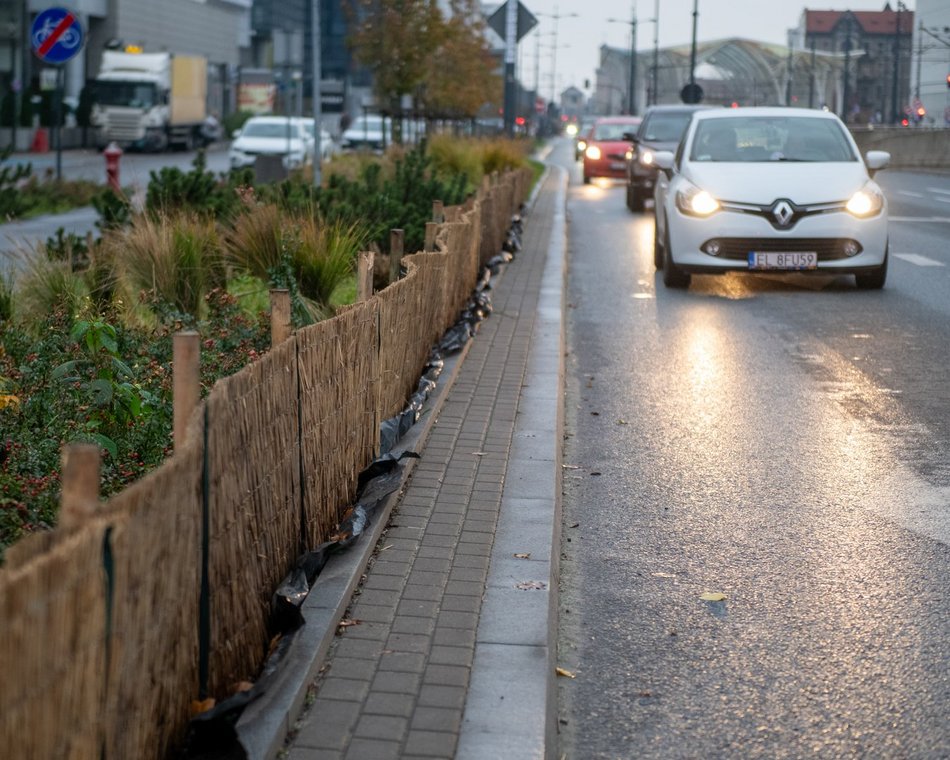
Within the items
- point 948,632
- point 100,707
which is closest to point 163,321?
point 948,632

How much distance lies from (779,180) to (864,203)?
77 centimetres

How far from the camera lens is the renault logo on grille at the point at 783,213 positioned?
48.0 ft

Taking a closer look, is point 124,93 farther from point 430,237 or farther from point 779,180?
point 430,237

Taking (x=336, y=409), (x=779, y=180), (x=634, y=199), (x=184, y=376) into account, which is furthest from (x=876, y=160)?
(x=634, y=199)

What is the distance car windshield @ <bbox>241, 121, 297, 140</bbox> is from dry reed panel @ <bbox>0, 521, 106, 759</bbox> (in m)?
38.7

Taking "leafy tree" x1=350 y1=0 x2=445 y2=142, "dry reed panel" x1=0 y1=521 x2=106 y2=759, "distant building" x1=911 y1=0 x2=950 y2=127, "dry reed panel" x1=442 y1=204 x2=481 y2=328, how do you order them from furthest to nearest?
"distant building" x1=911 y1=0 x2=950 y2=127, "leafy tree" x1=350 y1=0 x2=445 y2=142, "dry reed panel" x1=442 y1=204 x2=481 y2=328, "dry reed panel" x1=0 y1=521 x2=106 y2=759

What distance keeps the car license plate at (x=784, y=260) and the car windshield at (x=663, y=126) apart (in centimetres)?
1400

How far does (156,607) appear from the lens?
349 cm

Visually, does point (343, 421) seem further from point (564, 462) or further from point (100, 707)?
point (100, 707)

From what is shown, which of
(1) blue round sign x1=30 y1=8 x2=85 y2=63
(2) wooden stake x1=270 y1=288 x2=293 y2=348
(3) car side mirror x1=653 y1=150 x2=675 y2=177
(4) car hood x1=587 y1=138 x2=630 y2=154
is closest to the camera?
(2) wooden stake x1=270 y1=288 x2=293 y2=348

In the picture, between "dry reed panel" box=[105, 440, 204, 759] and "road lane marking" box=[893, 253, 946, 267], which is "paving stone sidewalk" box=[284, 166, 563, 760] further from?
"road lane marking" box=[893, 253, 946, 267]

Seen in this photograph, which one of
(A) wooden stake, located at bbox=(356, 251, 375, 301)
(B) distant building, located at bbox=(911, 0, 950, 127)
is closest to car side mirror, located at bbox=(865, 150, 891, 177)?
(A) wooden stake, located at bbox=(356, 251, 375, 301)

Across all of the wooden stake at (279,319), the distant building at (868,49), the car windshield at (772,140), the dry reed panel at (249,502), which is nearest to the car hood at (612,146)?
the car windshield at (772,140)

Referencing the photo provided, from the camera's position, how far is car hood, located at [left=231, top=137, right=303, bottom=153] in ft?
129
